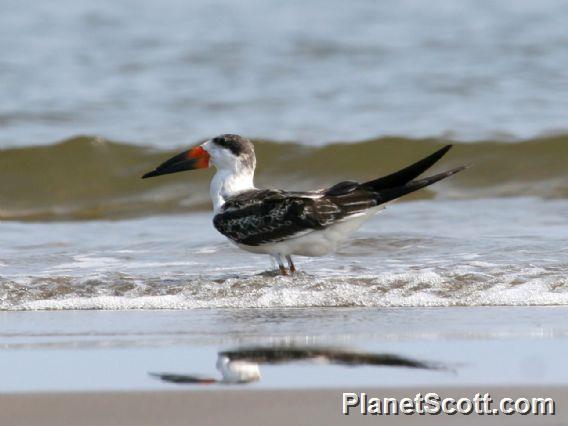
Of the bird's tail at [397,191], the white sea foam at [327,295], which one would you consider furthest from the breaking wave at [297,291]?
the bird's tail at [397,191]

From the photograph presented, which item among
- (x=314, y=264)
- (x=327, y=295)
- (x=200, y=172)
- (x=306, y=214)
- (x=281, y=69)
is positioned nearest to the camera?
(x=327, y=295)

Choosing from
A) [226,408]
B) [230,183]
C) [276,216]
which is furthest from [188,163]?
[226,408]

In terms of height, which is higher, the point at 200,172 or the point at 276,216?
the point at 200,172

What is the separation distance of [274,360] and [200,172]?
7303 mm

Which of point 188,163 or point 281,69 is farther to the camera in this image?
point 281,69

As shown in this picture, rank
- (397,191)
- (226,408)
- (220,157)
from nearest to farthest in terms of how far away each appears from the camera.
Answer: (226,408), (397,191), (220,157)

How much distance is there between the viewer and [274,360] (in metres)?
5.12

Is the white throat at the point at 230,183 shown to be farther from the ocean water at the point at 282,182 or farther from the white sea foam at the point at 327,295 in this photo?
the white sea foam at the point at 327,295

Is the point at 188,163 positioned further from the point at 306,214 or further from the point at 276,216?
the point at 306,214

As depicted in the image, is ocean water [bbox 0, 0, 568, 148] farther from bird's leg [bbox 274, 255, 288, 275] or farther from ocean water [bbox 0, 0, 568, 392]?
bird's leg [bbox 274, 255, 288, 275]

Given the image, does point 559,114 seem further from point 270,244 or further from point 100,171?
point 270,244

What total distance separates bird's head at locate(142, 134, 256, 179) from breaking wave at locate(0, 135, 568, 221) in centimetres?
254

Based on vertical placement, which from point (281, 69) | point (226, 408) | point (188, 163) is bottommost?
point (226, 408)

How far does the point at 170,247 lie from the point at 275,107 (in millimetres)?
5999
